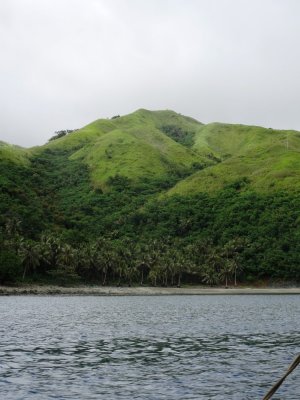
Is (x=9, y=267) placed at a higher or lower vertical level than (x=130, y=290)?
higher

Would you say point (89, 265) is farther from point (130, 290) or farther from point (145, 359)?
point (145, 359)

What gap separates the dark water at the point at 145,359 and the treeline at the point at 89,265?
8996 cm

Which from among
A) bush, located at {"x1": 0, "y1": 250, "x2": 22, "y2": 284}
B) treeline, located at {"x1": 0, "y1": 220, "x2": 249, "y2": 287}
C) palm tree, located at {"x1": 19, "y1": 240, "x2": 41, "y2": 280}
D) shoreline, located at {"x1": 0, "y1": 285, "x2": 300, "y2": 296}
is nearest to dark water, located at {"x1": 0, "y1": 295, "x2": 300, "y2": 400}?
bush, located at {"x1": 0, "y1": 250, "x2": 22, "y2": 284}

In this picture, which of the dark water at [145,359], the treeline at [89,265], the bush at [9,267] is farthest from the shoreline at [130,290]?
the dark water at [145,359]

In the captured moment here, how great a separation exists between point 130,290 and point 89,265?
655 inches

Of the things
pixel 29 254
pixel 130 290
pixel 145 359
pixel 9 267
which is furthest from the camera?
pixel 130 290

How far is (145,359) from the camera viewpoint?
39.1 metres

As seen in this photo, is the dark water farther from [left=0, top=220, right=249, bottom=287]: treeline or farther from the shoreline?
[left=0, top=220, right=249, bottom=287]: treeline

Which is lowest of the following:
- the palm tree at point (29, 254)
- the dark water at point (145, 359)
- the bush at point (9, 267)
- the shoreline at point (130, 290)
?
the dark water at point (145, 359)

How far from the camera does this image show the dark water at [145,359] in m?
28.8

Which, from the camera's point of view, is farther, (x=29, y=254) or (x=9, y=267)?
(x=29, y=254)

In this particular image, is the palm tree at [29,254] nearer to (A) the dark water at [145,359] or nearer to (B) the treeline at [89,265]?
(B) the treeline at [89,265]

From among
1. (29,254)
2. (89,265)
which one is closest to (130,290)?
(89,265)

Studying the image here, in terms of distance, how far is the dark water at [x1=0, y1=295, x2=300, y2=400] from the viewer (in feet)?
94.4
